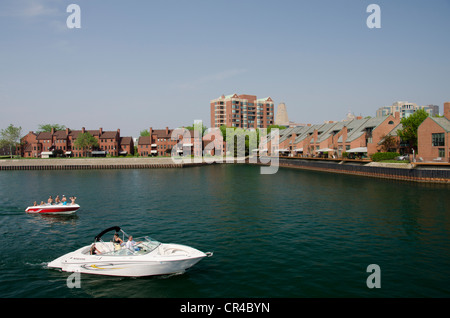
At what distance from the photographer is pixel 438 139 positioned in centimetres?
6681

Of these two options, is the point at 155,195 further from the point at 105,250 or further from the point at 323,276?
the point at 323,276

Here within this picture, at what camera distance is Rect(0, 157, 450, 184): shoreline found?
2418 inches

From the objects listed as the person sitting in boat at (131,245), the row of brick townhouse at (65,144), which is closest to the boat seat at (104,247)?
the person sitting in boat at (131,245)

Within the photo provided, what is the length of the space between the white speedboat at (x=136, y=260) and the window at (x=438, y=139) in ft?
222

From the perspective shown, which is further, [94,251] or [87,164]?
[87,164]

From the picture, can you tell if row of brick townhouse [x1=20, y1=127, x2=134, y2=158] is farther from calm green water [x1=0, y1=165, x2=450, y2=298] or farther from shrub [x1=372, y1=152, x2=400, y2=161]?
shrub [x1=372, y1=152, x2=400, y2=161]

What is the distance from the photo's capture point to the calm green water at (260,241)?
18438 mm

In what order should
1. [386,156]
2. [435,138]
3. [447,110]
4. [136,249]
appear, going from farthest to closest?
[386,156] < [447,110] < [435,138] < [136,249]

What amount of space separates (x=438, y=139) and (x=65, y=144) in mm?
159814

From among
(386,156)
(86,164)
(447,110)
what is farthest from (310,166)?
(86,164)

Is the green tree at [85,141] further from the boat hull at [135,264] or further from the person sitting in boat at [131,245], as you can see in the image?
the person sitting in boat at [131,245]

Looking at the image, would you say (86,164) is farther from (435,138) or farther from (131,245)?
(435,138)
